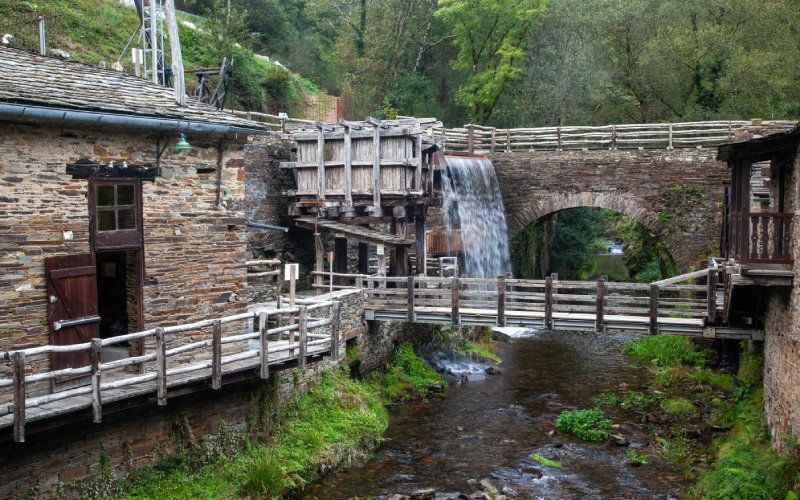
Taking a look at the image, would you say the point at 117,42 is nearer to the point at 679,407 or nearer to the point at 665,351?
the point at 665,351

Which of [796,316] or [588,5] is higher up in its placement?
[588,5]

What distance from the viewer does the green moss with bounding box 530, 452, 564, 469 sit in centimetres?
1312

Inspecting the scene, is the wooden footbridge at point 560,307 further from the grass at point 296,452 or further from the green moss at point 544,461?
the green moss at point 544,461

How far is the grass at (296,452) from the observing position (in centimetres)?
1059

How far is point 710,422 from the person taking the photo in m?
A: 14.9

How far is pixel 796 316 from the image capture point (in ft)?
35.0

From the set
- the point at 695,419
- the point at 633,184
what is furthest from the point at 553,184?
the point at 695,419

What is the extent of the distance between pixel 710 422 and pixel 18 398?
43.0ft

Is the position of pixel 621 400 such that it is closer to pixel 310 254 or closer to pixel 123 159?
pixel 310 254

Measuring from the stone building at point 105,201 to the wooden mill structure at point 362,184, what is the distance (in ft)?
20.0

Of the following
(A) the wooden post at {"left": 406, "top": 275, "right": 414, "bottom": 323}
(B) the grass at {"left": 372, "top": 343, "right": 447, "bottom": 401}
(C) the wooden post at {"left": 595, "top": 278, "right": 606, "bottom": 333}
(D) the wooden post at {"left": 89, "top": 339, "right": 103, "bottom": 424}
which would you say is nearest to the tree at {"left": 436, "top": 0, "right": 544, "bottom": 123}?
(B) the grass at {"left": 372, "top": 343, "right": 447, "bottom": 401}

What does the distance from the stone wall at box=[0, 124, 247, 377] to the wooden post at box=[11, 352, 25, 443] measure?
139 centimetres

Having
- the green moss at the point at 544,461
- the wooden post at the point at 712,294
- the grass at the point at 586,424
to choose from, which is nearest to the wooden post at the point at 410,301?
the grass at the point at 586,424

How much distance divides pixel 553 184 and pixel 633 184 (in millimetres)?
2647
